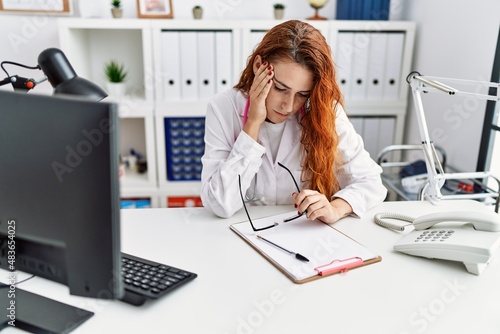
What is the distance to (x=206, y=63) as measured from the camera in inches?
91.0

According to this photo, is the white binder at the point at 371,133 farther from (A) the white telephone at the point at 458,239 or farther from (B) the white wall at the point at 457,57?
(A) the white telephone at the point at 458,239

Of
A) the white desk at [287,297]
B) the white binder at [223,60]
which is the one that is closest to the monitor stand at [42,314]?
the white desk at [287,297]

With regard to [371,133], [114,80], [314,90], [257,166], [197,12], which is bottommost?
[371,133]

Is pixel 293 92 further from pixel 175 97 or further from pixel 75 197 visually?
pixel 175 97

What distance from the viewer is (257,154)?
51.0 inches

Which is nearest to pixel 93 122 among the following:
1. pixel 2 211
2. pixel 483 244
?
pixel 2 211

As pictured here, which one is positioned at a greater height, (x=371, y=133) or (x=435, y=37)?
(x=435, y=37)

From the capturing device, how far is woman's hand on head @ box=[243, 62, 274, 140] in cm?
127

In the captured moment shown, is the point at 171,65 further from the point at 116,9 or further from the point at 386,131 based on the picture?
the point at 386,131

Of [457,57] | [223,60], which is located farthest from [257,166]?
[457,57]

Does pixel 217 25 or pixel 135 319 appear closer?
pixel 135 319

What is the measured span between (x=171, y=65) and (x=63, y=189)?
174 cm

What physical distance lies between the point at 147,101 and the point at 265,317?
176cm

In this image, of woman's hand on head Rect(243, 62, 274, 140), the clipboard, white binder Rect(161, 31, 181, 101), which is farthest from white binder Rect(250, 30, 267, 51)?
the clipboard
